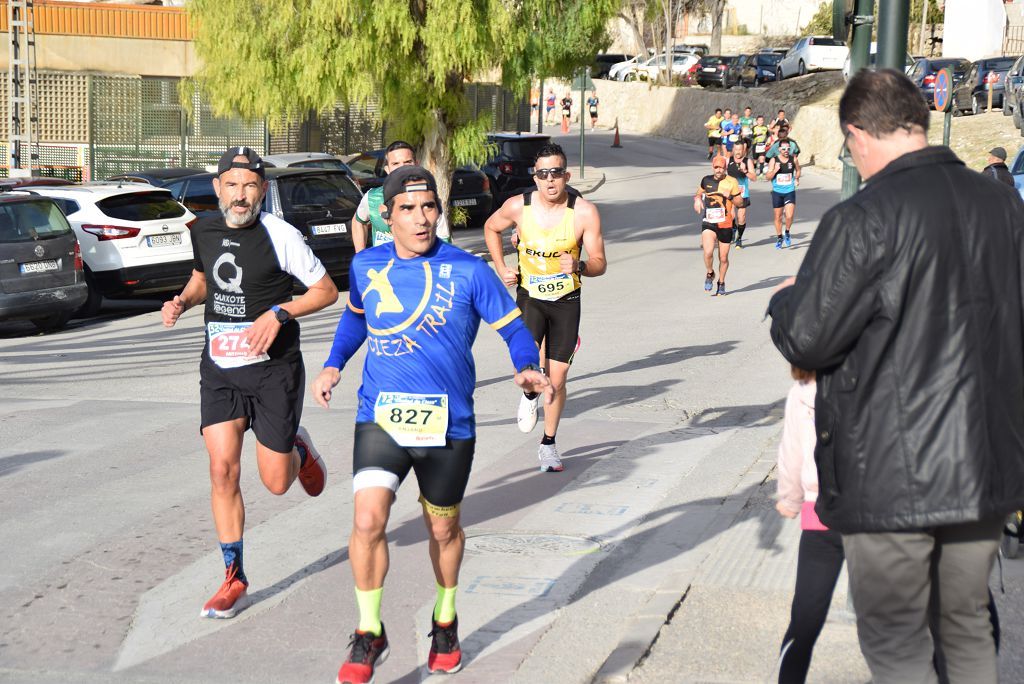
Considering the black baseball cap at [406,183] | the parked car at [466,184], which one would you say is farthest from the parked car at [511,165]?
the black baseball cap at [406,183]

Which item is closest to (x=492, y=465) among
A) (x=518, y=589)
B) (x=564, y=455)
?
(x=564, y=455)

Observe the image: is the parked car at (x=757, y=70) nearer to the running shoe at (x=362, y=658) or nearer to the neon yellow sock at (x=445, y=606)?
the neon yellow sock at (x=445, y=606)

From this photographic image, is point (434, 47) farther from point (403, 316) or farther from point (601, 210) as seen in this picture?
point (403, 316)

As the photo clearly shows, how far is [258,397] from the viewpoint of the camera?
6039 millimetres

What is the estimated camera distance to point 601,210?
31703mm

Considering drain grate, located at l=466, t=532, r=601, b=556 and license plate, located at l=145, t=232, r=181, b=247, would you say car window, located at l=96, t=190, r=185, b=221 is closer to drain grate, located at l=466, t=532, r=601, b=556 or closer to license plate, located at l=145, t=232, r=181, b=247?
license plate, located at l=145, t=232, r=181, b=247

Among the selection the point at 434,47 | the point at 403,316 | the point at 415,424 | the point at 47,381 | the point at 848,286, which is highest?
the point at 434,47

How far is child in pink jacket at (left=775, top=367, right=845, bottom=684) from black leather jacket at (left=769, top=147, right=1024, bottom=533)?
2.40 feet

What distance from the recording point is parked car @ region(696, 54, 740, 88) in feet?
193

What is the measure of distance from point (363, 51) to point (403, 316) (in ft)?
50.4

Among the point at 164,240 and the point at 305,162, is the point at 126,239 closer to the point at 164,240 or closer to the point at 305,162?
the point at 164,240

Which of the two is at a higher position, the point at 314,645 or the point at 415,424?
the point at 415,424

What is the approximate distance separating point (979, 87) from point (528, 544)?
1537 inches

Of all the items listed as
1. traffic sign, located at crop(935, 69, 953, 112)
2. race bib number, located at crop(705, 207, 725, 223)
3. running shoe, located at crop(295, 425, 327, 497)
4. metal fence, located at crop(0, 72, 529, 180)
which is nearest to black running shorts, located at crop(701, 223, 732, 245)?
race bib number, located at crop(705, 207, 725, 223)
